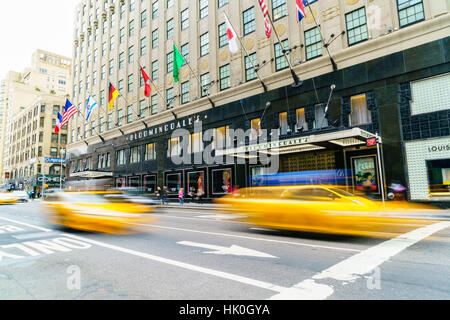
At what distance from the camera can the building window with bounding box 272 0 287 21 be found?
20.9m

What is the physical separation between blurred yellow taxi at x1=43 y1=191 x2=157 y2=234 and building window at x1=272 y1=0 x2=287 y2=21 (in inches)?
743

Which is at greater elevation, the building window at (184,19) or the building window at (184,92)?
the building window at (184,19)

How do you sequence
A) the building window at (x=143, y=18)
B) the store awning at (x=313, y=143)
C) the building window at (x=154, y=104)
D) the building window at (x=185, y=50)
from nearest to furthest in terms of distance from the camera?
the store awning at (x=313, y=143)
the building window at (x=185, y=50)
the building window at (x=154, y=104)
the building window at (x=143, y=18)

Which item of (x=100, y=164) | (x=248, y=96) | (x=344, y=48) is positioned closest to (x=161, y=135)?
(x=248, y=96)

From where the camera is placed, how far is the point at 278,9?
69.6ft

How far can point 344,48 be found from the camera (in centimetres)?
1750

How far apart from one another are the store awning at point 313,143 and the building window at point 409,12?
7.06 metres

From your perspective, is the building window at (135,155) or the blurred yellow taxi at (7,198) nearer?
the blurred yellow taxi at (7,198)

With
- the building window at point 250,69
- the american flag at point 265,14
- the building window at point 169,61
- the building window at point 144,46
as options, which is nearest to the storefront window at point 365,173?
the american flag at point 265,14

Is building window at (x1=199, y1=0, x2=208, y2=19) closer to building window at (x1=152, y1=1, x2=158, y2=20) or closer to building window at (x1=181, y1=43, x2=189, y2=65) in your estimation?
building window at (x1=181, y1=43, x2=189, y2=65)

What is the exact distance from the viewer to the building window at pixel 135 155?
106 ft

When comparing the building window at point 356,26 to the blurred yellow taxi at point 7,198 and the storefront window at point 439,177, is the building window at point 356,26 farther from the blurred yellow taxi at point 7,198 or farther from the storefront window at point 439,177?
the blurred yellow taxi at point 7,198
